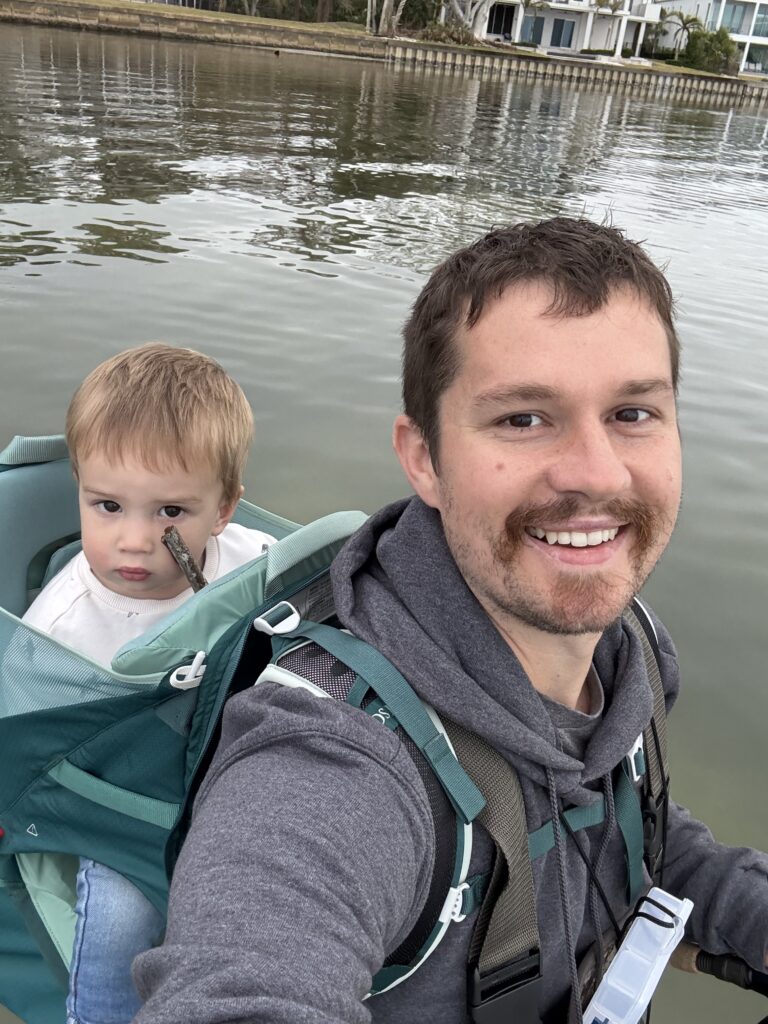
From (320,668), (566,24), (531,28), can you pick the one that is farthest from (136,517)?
(566,24)

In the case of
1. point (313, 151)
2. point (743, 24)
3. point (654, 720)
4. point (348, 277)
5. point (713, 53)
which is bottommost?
point (348, 277)

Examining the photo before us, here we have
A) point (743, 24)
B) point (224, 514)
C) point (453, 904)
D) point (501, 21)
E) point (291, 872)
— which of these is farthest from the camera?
point (743, 24)

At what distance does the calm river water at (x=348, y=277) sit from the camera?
176 inches

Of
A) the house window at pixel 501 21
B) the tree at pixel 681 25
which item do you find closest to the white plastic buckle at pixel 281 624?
the house window at pixel 501 21

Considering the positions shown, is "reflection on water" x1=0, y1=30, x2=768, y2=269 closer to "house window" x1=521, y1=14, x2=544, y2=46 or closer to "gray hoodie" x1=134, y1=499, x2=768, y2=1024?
"gray hoodie" x1=134, y1=499, x2=768, y2=1024

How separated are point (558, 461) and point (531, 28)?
8904cm

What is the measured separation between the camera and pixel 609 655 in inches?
73.3

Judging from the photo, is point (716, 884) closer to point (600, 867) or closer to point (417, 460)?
point (600, 867)

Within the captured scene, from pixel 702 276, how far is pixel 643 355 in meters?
10.9

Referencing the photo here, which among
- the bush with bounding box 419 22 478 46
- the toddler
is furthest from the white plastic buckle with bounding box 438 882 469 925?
the bush with bounding box 419 22 478 46

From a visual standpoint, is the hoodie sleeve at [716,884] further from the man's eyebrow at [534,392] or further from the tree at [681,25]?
the tree at [681,25]

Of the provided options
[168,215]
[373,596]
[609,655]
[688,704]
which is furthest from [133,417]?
[168,215]

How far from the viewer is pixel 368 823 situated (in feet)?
4.00

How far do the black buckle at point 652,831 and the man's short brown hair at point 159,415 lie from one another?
5.25ft
